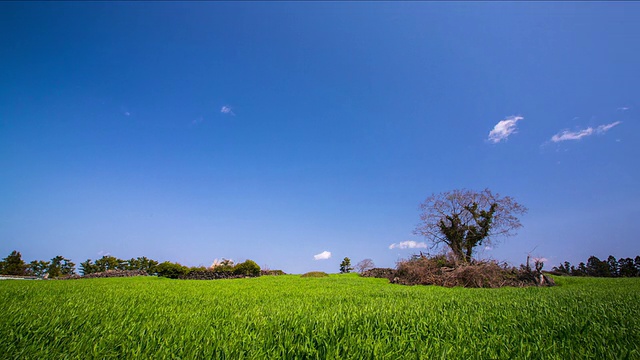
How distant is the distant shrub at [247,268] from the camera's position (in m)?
23.8

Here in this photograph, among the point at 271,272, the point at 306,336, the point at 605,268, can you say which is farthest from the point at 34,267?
the point at 605,268

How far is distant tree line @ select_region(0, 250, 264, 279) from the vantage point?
2200 centimetres

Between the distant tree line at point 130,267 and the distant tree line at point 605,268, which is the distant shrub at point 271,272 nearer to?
the distant tree line at point 130,267

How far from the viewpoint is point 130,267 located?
29.4 metres

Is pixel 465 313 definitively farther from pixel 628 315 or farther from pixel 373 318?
pixel 628 315

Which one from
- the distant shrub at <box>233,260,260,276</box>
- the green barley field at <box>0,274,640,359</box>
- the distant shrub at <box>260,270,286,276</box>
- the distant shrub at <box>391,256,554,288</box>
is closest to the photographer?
the green barley field at <box>0,274,640,359</box>

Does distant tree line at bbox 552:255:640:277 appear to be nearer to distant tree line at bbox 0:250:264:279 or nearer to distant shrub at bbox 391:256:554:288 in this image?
distant shrub at bbox 391:256:554:288

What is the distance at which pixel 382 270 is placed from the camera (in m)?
27.4

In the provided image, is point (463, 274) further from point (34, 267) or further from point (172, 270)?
point (34, 267)

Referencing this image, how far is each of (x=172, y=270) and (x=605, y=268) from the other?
5364 centimetres

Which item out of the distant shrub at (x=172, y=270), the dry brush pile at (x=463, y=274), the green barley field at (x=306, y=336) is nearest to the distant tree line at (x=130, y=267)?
the distant shrub at (x=172, y=270)

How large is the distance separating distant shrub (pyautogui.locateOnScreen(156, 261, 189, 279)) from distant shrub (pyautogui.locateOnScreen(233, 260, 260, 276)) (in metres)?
4.19

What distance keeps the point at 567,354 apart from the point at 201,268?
81.7ft

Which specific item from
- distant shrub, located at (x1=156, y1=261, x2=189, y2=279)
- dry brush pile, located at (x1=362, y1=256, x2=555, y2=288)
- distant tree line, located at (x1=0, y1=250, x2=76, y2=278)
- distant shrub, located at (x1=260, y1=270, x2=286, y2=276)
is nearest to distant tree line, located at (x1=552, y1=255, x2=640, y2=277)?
dry brush pile, located at (x1=362, y1=256, x2=555, y2=288)
